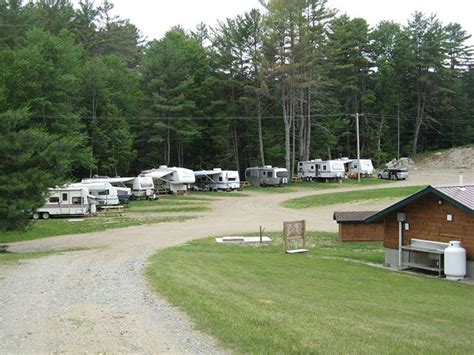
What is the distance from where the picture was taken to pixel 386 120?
76.1m

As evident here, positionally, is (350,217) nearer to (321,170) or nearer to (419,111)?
(321,170)

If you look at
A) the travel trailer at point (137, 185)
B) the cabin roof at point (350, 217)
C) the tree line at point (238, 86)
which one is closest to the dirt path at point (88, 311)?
the cabin roof at point (350, 217)

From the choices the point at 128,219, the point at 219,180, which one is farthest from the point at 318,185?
the point at 128,219

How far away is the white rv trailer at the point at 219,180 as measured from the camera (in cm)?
5169

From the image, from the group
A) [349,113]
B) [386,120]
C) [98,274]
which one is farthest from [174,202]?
[386,120]

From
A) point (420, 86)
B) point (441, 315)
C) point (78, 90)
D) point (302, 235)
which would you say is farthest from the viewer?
point (420, 86)

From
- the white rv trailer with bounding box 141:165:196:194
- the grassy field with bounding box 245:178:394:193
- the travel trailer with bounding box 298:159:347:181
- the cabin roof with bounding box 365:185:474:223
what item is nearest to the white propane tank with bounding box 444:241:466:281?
the cabin roof with bounding box 365:185:474:223

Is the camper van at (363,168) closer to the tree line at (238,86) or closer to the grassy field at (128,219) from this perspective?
the tree line at (238,86)

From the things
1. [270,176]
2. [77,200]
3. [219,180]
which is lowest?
[77,200]

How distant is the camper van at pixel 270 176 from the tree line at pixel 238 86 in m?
4.17

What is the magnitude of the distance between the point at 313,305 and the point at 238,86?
5332 cm

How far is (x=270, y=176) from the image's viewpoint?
178 ft

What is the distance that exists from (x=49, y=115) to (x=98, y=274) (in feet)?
130

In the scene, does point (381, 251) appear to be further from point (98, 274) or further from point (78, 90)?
point (78, 90)
